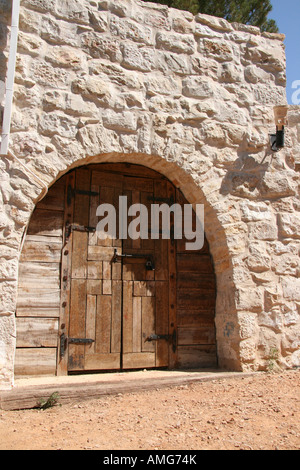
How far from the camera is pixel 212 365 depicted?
367 centimetres

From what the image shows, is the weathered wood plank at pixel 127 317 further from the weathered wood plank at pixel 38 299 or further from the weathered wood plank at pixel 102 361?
the weathered wood plank at pixel 38 299

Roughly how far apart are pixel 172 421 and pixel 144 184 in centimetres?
207

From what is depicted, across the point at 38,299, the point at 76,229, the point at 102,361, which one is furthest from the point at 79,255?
the point at 102,361

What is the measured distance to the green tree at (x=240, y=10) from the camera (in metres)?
7.21

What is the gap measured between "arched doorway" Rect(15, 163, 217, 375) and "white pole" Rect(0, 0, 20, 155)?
65 cm

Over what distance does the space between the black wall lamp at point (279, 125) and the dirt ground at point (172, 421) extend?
2123 mm

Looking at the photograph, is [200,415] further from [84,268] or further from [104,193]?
[104,193]

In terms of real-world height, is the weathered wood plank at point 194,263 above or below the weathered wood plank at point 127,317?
above

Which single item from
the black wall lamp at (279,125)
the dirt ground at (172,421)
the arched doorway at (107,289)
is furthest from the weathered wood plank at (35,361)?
the black wall lamp at (279,125)

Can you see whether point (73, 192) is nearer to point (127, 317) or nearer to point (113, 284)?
point (113, 284)

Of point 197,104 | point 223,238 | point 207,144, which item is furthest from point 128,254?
point 197,104

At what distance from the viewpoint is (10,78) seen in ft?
9.58

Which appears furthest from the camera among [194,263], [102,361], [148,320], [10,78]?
[194,263]

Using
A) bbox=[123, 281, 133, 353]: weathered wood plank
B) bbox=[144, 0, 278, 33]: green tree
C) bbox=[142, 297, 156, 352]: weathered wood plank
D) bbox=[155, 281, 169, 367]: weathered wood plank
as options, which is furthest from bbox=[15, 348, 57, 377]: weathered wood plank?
bbox=[144, 0, 278, 33]: green tree
